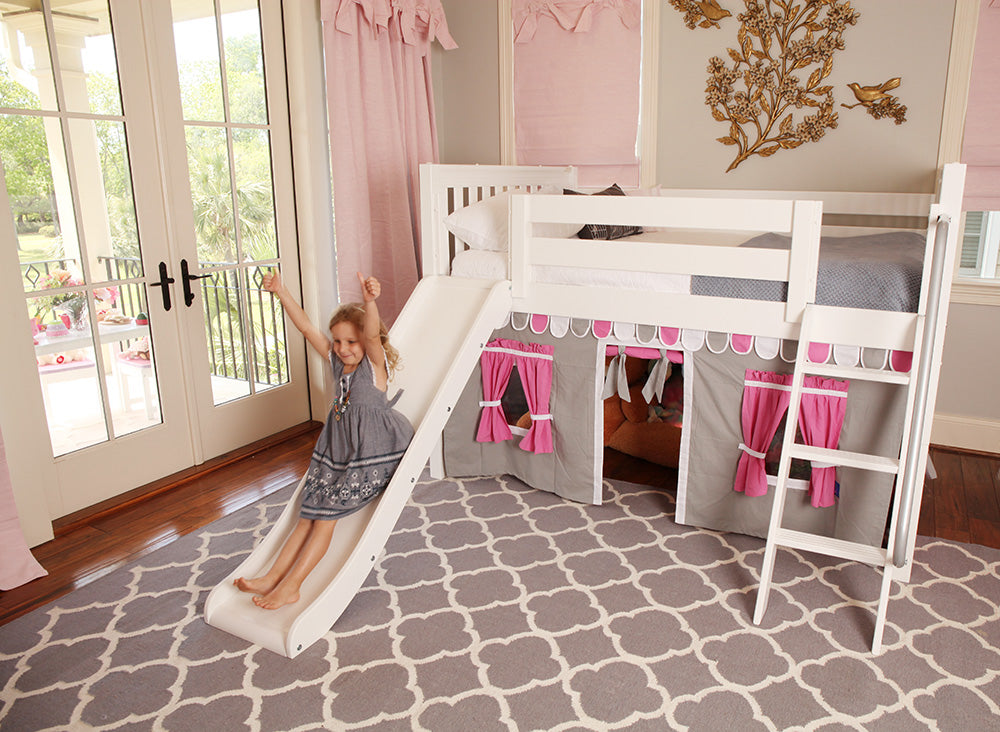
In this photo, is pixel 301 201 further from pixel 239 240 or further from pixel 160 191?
pixel 160 191

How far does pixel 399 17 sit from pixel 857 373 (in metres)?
2.74

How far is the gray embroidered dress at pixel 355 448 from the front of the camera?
218 centimetres

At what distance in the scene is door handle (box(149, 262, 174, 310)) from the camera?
2926 mm

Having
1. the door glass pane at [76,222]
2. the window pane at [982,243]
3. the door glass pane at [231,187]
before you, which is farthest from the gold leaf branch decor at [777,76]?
the door glass pane at [76,222]

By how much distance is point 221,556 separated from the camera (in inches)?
96.7

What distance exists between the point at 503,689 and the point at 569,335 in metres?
1.32

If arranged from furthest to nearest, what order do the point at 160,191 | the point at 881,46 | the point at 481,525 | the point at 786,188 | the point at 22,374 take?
the point at 786,188 < the point at 881,46 < the point at 160,191 < the point at 481,525 < the point at 22,374

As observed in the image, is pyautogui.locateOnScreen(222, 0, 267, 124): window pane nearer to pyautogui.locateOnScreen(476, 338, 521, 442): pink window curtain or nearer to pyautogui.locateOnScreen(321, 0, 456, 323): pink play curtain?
pyautogui.locateOnScreen(321, 0, 456, 323): pink play curtain

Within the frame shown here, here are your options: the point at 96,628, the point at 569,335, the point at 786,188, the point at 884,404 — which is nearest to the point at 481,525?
the point at 569,335

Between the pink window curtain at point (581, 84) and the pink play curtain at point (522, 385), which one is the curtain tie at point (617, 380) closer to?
the pink play curtain at point (522, 385)

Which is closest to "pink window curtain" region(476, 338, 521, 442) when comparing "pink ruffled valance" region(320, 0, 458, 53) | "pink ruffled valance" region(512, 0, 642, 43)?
"pink ruffled valance" region(320, 0, 458, 53)

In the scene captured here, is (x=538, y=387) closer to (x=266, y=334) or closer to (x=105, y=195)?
(x=266, y=334)

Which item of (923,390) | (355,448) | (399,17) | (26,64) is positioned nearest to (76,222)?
(26,64)

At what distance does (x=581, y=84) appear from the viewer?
379 centimetres
